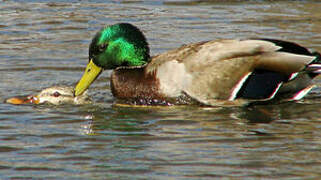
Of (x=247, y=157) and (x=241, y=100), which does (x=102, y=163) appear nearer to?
(x=247, y=157)

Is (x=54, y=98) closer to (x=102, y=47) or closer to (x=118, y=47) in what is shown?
(x=102, y=47)

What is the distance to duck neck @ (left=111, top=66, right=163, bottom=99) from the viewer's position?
7914 millimetres

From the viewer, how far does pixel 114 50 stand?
27.1 feet

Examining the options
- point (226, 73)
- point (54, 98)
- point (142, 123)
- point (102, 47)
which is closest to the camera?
point (142, 123)

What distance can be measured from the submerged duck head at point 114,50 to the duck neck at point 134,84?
102 mm

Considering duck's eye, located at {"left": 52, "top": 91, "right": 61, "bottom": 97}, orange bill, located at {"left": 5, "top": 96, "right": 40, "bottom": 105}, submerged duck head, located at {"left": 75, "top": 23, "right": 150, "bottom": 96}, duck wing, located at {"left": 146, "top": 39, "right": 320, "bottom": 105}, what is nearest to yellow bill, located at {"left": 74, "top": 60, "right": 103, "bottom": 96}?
submerged duck head, located at {"left": 75, "top": 23, "right": 150, "bottom": 96}

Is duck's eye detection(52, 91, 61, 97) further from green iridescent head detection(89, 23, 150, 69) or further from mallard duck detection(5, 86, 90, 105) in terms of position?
green iridescent head detection(89, 23, 150, 69)

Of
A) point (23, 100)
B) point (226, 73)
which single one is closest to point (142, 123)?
point (226, 73)

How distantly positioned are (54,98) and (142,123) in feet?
3.63

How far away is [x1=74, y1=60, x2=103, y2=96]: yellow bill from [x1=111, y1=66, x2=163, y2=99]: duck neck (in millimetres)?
196

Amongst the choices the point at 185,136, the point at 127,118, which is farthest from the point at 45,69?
the point at 185,136

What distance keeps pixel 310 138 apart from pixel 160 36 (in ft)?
15.1

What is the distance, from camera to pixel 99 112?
7.90m

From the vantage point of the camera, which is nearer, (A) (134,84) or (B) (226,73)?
(B) (226,73)
